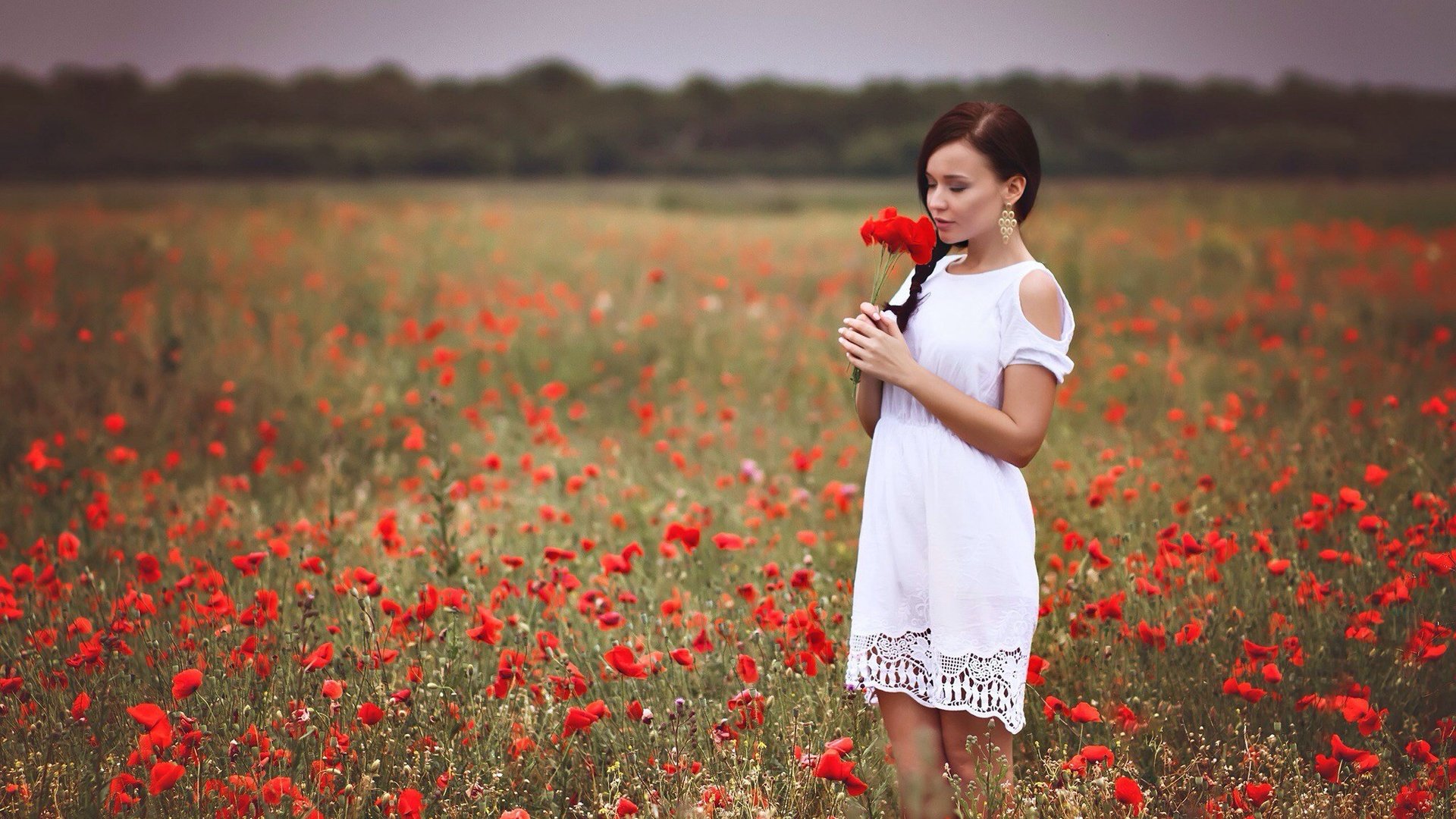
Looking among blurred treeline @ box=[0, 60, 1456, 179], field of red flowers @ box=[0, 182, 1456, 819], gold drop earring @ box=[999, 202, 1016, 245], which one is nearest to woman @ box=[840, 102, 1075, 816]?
gold drop earring @ box=[999, 202, 1016, 245]

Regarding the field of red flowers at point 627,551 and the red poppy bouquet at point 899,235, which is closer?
the red poppy bouquet at point 899,235

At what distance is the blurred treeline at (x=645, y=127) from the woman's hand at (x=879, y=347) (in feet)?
48.4

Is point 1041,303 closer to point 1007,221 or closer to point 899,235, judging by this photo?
point 1007,221

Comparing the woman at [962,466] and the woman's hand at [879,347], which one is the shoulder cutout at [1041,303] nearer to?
the woman at [962,466]

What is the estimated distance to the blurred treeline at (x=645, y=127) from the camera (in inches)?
726

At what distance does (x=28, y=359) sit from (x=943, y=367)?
5.77 metres

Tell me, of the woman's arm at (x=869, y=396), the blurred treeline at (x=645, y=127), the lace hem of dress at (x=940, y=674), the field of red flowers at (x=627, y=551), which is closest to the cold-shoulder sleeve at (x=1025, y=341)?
the woman's arm at (x=869, y=396)

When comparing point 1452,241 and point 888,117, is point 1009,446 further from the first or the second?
point 888,117

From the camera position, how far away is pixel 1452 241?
1062cm

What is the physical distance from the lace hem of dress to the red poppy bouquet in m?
0.70

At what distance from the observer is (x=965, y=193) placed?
2.01 m

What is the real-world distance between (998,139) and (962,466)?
2.08 ft

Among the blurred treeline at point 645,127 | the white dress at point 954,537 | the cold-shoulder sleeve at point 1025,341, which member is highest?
the blurred treeline at point 645,127

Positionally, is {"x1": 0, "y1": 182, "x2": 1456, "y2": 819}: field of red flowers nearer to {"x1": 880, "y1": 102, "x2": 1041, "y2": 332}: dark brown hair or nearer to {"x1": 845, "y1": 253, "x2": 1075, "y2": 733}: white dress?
{"x1": 845, "y1": 253, "x2": 1075, "y2": 733}: white dress
